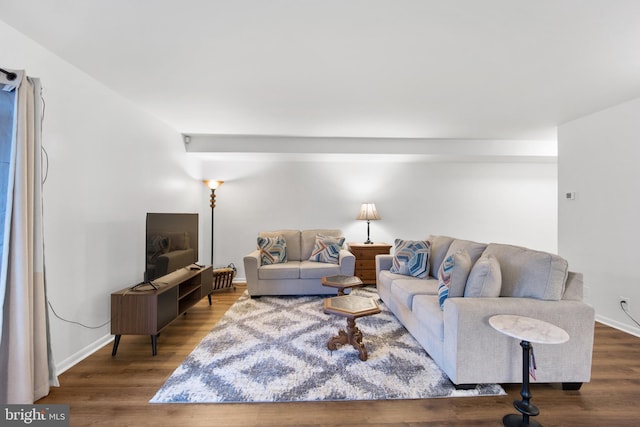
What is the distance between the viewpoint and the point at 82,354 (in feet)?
7.60

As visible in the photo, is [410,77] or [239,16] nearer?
[239,16]

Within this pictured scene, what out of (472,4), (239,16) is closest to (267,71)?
(239,16)

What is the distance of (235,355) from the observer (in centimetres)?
233

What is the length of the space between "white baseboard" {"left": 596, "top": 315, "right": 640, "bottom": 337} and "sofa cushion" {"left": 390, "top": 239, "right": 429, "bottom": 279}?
206cm

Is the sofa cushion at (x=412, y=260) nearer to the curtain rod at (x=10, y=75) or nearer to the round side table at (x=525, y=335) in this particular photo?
the round side table at (x=525, y=335)

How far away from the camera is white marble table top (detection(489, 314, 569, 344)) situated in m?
1.44

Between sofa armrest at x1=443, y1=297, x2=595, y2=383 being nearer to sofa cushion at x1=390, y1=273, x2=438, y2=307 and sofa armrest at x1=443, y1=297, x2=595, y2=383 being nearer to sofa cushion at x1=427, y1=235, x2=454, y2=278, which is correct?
sofa cushion at x1=390, y1=273, x2=438, y2=307

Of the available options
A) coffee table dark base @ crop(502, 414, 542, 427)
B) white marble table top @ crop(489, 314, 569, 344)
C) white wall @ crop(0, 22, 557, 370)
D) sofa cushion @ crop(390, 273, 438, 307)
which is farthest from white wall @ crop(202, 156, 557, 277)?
coffee table dark base @ crop(502, 414, 542, 427)

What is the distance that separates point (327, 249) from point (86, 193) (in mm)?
2929

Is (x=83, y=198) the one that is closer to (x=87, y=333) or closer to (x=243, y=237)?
(x=87, y=333)

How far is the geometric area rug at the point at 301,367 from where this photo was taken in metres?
1.84

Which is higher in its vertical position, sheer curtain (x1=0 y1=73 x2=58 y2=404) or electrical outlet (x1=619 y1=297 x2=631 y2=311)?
sheer curtain (x1=0 y1=73 x2=58 y2=404)

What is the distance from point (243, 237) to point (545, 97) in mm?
4642

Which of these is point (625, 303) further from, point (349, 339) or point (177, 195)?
point (177, 195)
